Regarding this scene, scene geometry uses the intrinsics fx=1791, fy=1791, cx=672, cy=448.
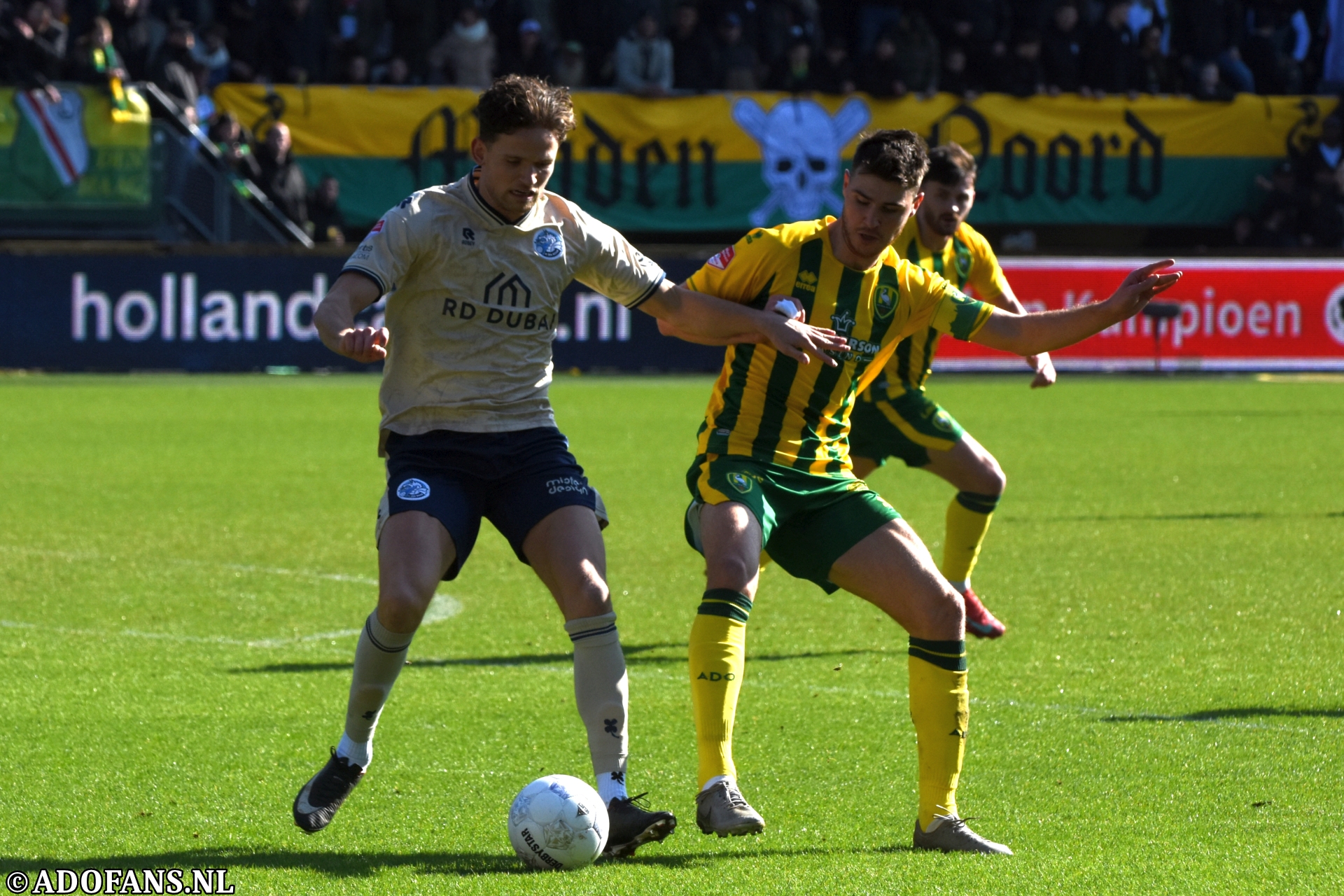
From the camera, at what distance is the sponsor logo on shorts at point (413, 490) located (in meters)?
4.55

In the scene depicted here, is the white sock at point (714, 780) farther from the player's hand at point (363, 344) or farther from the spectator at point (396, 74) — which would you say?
the spectator at point (396, 74)

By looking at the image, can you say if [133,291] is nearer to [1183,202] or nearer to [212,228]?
[212,228]

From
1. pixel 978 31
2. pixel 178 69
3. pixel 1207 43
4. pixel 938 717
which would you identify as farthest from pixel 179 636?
pixel 1207 43

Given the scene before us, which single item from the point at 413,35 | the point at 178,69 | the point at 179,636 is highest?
the point at 413,35

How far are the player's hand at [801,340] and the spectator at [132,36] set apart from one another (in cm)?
1962

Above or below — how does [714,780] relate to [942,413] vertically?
below

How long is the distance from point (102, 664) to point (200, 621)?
958 millimetres

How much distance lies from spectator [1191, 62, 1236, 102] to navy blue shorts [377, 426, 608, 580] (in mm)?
22514

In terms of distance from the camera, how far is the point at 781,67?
24812 millimetres

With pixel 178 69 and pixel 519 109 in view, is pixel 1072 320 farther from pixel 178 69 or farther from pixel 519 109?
pixel 178 69

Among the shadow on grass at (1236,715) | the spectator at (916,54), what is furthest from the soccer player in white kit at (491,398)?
the spectator at (916,54)

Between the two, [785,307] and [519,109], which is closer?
[519,109]

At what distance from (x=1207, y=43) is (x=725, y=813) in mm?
24183

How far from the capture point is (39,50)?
2106cm
